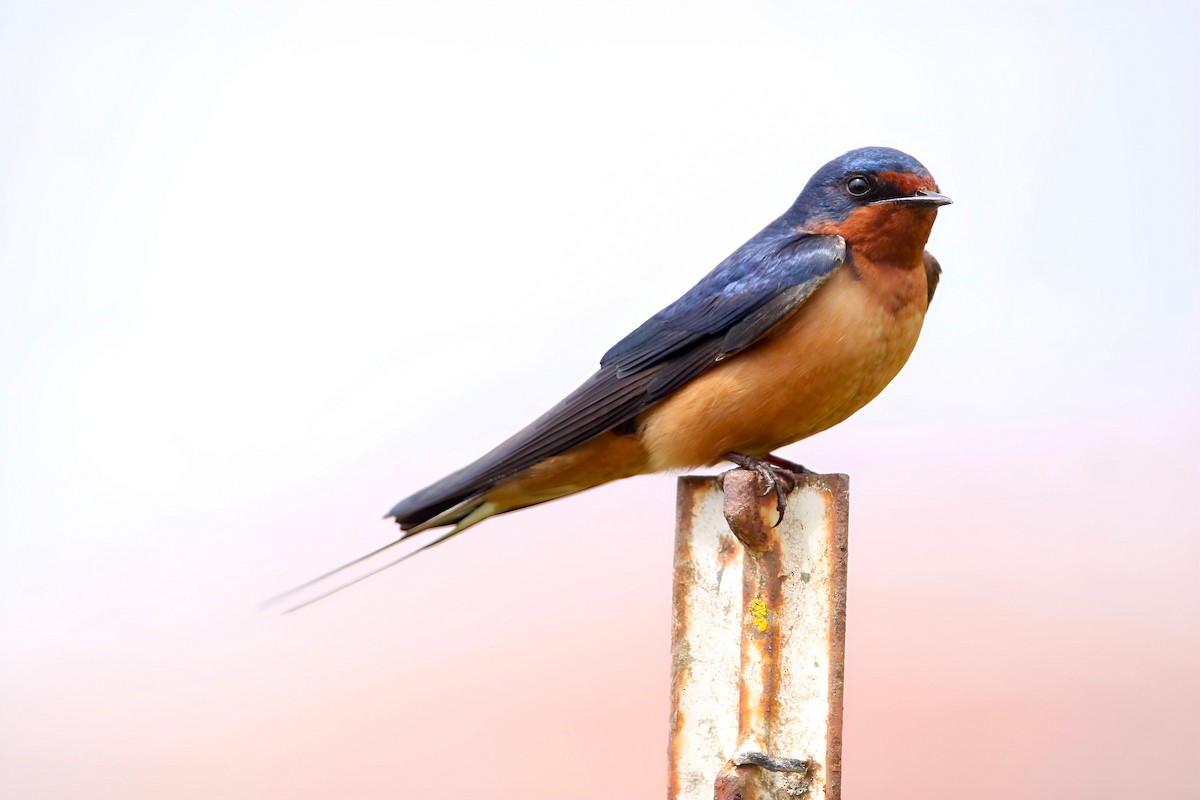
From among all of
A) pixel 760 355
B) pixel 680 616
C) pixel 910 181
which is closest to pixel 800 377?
pixel 760 355

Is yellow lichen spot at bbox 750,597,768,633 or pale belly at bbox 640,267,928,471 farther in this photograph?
pale belly at bbox 640,267,928,471

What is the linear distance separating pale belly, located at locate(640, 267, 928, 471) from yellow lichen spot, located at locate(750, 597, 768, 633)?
Result: 537 millimetres

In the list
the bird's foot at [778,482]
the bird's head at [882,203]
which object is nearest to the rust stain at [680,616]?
the bird's foot at [778,482]

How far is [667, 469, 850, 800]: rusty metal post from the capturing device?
2.33 m

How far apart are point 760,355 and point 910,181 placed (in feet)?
1.76

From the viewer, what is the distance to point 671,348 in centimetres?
291

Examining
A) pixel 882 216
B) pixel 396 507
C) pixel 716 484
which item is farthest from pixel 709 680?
pixel 882 216

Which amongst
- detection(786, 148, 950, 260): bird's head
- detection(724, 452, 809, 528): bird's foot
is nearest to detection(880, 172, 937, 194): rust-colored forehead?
detection(786, 148, 950, 260): bird's head

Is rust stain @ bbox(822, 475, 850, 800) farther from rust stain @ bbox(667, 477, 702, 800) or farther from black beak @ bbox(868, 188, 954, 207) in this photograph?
black beak @ bbox(868, 188, 954, 207)

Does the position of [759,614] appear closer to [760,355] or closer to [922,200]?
[760,355]

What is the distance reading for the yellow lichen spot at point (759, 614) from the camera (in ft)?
7.82

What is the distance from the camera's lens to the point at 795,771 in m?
2.31

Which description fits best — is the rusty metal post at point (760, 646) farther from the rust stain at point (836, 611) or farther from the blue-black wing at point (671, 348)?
the blue-black wing at point (671, 348)

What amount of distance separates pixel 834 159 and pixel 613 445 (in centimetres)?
88
